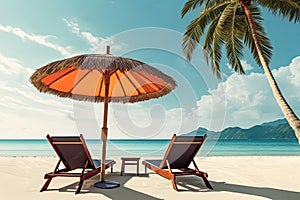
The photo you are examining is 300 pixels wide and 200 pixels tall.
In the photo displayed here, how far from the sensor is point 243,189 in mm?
3898

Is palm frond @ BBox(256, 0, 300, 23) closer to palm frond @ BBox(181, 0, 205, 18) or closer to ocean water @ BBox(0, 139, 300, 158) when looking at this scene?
palm frond @ BBox(181, 0, 205, 18)

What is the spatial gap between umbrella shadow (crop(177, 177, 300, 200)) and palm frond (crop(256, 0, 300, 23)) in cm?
444

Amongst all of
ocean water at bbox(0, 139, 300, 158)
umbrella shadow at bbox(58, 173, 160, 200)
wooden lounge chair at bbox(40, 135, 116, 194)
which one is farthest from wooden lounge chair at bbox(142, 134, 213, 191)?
ocean water at bbox(0, 139, 300, 158)

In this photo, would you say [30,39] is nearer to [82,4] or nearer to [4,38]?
[4,38]

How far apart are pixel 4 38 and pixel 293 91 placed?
1094 inches

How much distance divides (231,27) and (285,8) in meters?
1.40

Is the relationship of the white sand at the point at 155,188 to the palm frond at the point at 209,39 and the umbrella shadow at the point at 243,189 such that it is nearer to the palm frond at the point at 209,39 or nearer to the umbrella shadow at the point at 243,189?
the umbrella shadow at the point at 243,189

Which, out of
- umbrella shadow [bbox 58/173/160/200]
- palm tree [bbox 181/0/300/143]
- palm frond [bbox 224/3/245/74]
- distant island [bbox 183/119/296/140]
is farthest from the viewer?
distant island [bbox 183/119/296/140]

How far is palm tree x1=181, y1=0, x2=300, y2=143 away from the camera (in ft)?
19.8

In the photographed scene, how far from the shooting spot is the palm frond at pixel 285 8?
19.2 ft

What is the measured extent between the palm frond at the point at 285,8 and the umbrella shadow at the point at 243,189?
4442mm

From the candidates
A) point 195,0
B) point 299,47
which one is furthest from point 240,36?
point 299,47

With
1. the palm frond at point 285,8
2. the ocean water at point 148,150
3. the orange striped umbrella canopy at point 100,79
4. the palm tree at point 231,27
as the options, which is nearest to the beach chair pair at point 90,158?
the orange striped umbrella canopy at point 100,79

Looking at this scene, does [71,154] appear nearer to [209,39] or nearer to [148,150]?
[209,39]
